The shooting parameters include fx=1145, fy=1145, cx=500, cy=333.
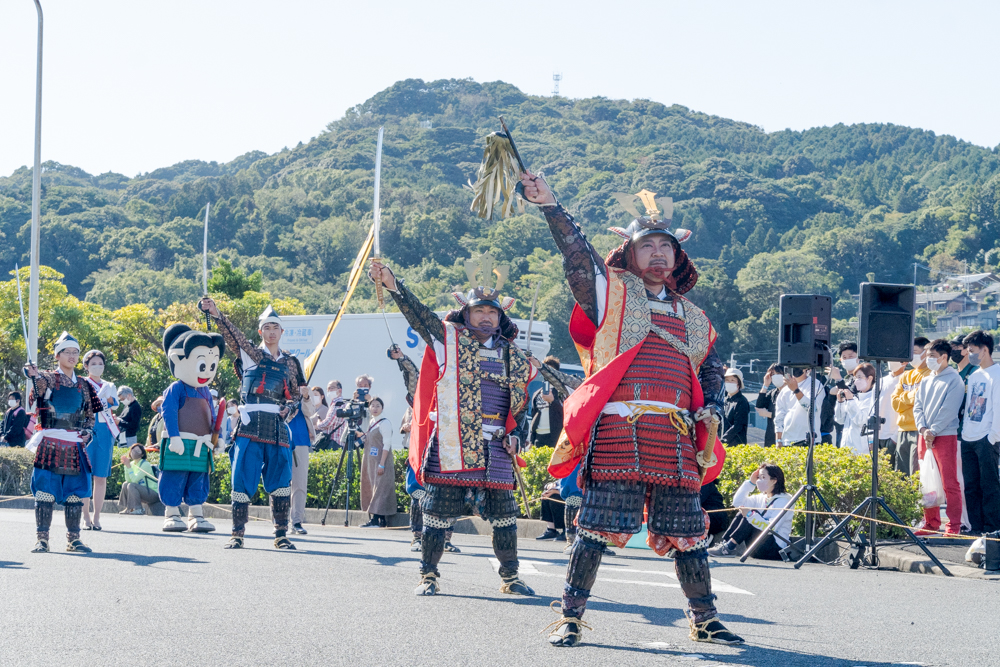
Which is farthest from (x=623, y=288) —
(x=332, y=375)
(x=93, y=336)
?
(x=93, y=336)

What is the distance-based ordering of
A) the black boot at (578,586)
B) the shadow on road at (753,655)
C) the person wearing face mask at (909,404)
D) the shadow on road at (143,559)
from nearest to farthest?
the shadow on road at (753,655), the black boot at (578,586), the shadow on road at (143,559), the person wearing face mask at (909,404)

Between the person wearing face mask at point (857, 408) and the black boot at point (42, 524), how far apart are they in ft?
27.3

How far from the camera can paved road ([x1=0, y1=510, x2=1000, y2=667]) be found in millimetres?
4730

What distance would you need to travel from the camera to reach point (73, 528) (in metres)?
9.28

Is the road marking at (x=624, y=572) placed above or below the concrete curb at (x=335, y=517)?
above

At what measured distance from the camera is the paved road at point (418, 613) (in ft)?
15.5

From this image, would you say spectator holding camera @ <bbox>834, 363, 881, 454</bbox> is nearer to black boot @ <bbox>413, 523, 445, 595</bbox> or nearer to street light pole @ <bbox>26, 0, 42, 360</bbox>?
black boot @ <bbox>413, 523, 445, 595</bbox>

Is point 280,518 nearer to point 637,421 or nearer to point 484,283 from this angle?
point 484,283

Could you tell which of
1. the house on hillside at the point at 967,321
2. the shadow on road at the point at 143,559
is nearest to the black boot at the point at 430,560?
the shadow on road at the point at 143,559

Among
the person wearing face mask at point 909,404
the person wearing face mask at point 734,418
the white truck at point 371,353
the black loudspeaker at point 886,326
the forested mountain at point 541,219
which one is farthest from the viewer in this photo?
the forested mountain at point 541,219

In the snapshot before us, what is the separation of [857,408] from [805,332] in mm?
3409

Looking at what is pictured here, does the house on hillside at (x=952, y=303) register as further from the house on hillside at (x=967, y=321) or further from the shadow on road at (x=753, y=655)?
the shadow on road at (x=753, y=655)

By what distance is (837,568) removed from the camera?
30.3 ft

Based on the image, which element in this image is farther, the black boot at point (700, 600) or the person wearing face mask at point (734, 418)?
the person wearing face mask at point (734, 418)
